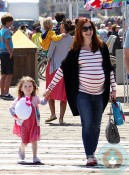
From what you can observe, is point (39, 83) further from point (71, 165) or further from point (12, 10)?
point (12, 10)

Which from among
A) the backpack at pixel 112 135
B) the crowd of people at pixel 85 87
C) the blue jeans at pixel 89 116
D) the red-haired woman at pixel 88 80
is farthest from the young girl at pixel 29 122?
the backpack at pixel 112 135

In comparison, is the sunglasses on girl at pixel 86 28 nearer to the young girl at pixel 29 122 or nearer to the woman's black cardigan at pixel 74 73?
the woman's black cardigan at pixel 74 73

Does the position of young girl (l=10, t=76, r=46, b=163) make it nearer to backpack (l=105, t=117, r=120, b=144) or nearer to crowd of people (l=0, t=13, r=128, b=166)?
crowd of people (l=0, t=13, r=128, b=166)

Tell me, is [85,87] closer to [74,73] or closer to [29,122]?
[74,73]

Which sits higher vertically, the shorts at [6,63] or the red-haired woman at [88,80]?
the red-haired woman at [88,80]

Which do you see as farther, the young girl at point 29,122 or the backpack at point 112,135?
the young girl at point 29,122

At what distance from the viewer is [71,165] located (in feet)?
32.8

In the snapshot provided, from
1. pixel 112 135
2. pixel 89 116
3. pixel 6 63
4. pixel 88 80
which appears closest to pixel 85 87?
pixel 88 80

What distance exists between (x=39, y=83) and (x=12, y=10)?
124 ft

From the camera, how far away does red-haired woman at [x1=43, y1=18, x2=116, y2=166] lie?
9844mm

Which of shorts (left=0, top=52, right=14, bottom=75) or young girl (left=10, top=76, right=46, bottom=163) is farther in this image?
shorts (left=0, top=52, right=14, bottom=75)

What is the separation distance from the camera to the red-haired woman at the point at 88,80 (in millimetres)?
9844

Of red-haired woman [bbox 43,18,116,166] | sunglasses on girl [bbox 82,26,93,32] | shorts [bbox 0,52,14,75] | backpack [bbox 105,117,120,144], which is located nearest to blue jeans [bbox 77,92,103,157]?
red-haired woman [bbox 43,18,116,166]

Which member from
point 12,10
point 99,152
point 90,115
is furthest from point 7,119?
point 12,10
